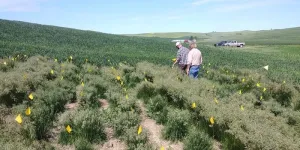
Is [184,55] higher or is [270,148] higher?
[184,55]

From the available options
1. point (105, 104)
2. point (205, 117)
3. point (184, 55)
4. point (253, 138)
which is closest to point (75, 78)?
point (105, 104)

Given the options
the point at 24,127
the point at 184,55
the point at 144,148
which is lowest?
the point at 144,148

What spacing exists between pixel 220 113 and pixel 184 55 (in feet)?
18.5

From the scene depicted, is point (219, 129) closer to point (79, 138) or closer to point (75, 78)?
point (79, 138)

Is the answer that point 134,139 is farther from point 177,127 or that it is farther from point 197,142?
point 197,142

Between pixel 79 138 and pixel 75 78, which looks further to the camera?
pixel 75 78

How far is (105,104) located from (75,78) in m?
2.62

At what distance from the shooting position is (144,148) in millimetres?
5320

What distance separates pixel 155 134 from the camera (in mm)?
6652

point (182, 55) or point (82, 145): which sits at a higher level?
point (182, 55)

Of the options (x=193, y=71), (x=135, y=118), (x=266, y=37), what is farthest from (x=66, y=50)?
(x=266, y=37)

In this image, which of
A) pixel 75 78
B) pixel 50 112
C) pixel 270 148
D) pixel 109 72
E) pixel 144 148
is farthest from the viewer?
pixel 109 72

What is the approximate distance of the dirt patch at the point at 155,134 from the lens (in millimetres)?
6109

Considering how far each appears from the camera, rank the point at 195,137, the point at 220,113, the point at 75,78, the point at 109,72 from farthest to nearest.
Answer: the point at 109,72, the point at 75,78, the point at 220,113, the point at 195,137
